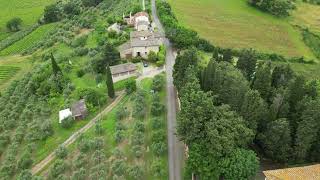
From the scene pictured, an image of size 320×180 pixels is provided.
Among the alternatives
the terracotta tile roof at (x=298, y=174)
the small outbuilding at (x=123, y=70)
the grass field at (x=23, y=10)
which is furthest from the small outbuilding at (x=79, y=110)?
the grass field at (x=23, y=10)

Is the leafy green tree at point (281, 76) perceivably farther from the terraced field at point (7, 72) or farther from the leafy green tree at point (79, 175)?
the terraced field at point (7, 72)

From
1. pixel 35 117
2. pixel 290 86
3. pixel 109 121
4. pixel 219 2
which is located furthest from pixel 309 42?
pixel 35 117

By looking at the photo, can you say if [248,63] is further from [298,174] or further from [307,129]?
[298,174]

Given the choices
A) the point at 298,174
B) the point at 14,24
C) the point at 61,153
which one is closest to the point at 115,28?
the point at 61,153

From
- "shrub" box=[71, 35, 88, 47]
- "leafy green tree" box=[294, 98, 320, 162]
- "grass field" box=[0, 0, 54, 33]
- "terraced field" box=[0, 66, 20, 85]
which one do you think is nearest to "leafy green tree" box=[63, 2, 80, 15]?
"grass field" box=[0, 0, 54, 33]

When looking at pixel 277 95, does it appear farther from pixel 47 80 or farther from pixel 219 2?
pixel 219 2
